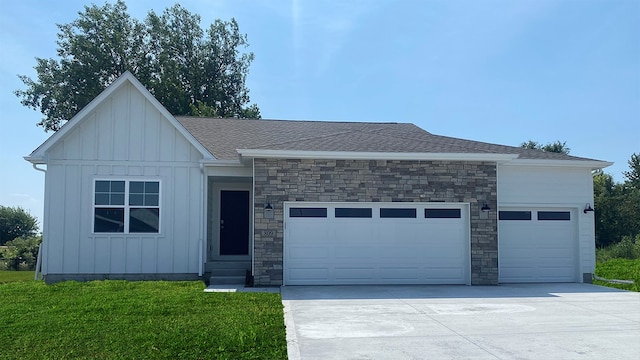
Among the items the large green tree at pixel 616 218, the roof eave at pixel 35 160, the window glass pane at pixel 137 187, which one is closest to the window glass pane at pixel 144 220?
the window glass pane at pixel 137 187

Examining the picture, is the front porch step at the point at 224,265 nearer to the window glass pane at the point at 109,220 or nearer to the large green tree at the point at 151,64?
the window glass pane at the point at 109,220

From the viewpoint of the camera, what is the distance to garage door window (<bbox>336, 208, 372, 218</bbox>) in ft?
39.6

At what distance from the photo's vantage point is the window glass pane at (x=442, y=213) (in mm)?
12320

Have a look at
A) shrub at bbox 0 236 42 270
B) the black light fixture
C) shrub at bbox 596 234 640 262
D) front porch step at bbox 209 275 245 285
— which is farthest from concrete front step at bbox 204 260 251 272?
shrub at bbox 596 234 640 262

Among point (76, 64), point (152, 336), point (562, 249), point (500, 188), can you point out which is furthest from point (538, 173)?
point (76, 64)

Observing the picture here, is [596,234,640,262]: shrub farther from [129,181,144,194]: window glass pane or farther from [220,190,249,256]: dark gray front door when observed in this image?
[129,181,144,194]: window glass pane

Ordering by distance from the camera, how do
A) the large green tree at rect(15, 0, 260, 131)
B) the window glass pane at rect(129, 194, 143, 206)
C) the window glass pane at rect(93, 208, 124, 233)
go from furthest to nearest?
the large green tree at rect(15, 0, 260, 131) → the window glass pane at rect(129, 194, 143, 206) → the window glass pane at rect(93, 208, 124, 233)

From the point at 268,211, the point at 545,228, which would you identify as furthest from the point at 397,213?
the point at 545,228

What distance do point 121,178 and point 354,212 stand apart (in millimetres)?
6023

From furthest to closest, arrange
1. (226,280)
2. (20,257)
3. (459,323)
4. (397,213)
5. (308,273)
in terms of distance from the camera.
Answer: (20,257) → (226,280) → (397,213) → (308,273) → (459,323)

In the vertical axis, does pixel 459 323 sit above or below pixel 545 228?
below

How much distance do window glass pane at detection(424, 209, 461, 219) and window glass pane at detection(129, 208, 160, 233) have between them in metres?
6.89

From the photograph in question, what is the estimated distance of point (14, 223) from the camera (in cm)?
3391

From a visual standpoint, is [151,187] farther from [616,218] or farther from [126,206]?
[616,218]
